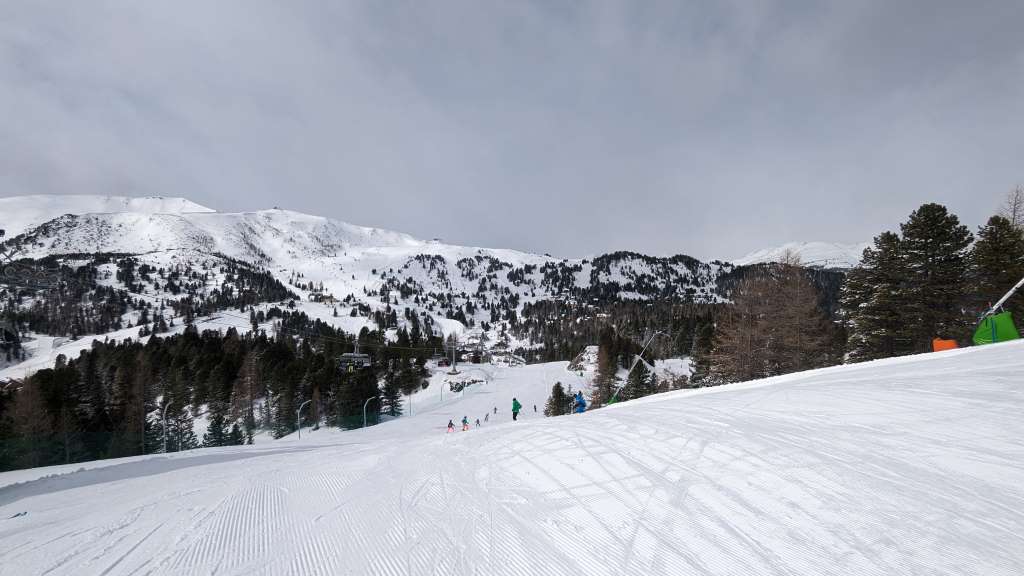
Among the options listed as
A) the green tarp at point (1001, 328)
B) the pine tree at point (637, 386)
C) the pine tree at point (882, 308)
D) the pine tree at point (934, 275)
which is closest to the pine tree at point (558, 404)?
the pine tree at point (637, 386)

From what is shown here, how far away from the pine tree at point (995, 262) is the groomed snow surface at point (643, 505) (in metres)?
21.3

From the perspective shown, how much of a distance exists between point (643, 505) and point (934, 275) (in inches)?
1122

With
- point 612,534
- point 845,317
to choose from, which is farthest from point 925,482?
point 845,317

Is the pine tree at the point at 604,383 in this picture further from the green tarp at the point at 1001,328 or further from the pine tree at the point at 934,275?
the green tarp at the point at 1001,328

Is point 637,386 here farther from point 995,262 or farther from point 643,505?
point 643,505

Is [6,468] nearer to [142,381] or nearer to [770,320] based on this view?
[142,381]

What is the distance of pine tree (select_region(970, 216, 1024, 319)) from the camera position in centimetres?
2138

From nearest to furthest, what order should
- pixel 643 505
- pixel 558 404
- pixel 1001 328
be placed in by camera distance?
pixel 643 505
pixel 1001 328
pixel 558 404

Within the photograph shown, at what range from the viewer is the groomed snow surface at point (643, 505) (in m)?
3.13

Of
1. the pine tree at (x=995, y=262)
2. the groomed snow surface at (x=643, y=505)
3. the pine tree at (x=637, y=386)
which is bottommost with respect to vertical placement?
the pine tree at (x=637, y=386)

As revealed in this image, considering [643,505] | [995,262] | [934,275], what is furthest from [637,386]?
[643,505]

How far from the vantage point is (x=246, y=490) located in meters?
5.98

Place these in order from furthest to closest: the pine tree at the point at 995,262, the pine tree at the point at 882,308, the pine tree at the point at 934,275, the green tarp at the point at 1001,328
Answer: the pine tree at the point at 882,308 < the pine tree at the point at 934,275 < the pine tree at the point at 995,262 < the green tarp at the point at 1001,328

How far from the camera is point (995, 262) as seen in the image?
22.0 m
